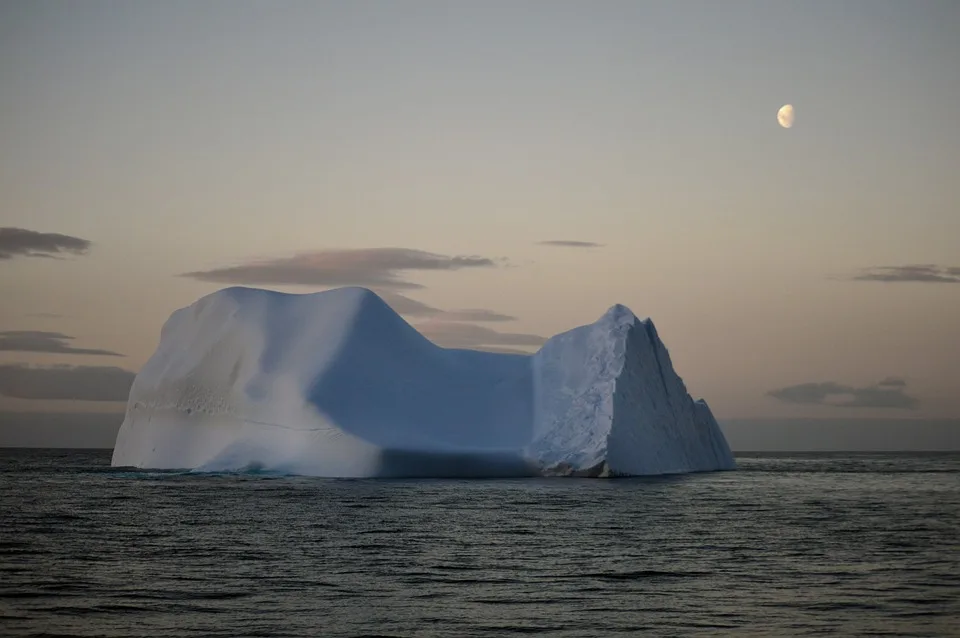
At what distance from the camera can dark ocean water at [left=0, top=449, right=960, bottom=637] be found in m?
10.6

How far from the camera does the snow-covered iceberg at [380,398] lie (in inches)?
1396

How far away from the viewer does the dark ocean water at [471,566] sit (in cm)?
1058

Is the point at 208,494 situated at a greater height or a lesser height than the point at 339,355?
lesser

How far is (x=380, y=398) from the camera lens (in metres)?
37.0

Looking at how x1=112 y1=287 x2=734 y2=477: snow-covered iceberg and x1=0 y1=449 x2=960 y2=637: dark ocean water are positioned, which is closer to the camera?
x1=0 y1=449 x2=960 y2=637: dark ocean water

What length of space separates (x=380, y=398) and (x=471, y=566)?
22.7 meters

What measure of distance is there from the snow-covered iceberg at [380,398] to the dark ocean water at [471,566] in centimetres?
769

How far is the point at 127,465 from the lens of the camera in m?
41.7

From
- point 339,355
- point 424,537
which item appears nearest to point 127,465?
point 339,355

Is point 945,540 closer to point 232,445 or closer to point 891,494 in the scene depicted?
point 891,494

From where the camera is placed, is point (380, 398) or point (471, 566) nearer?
point (471, 566)

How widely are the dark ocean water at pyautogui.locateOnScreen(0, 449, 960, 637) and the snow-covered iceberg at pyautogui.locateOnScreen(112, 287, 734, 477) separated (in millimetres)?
7688

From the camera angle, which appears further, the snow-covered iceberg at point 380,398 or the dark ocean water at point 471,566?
the snow-covered iceberg at point 380,398

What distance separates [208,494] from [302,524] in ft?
29.8
